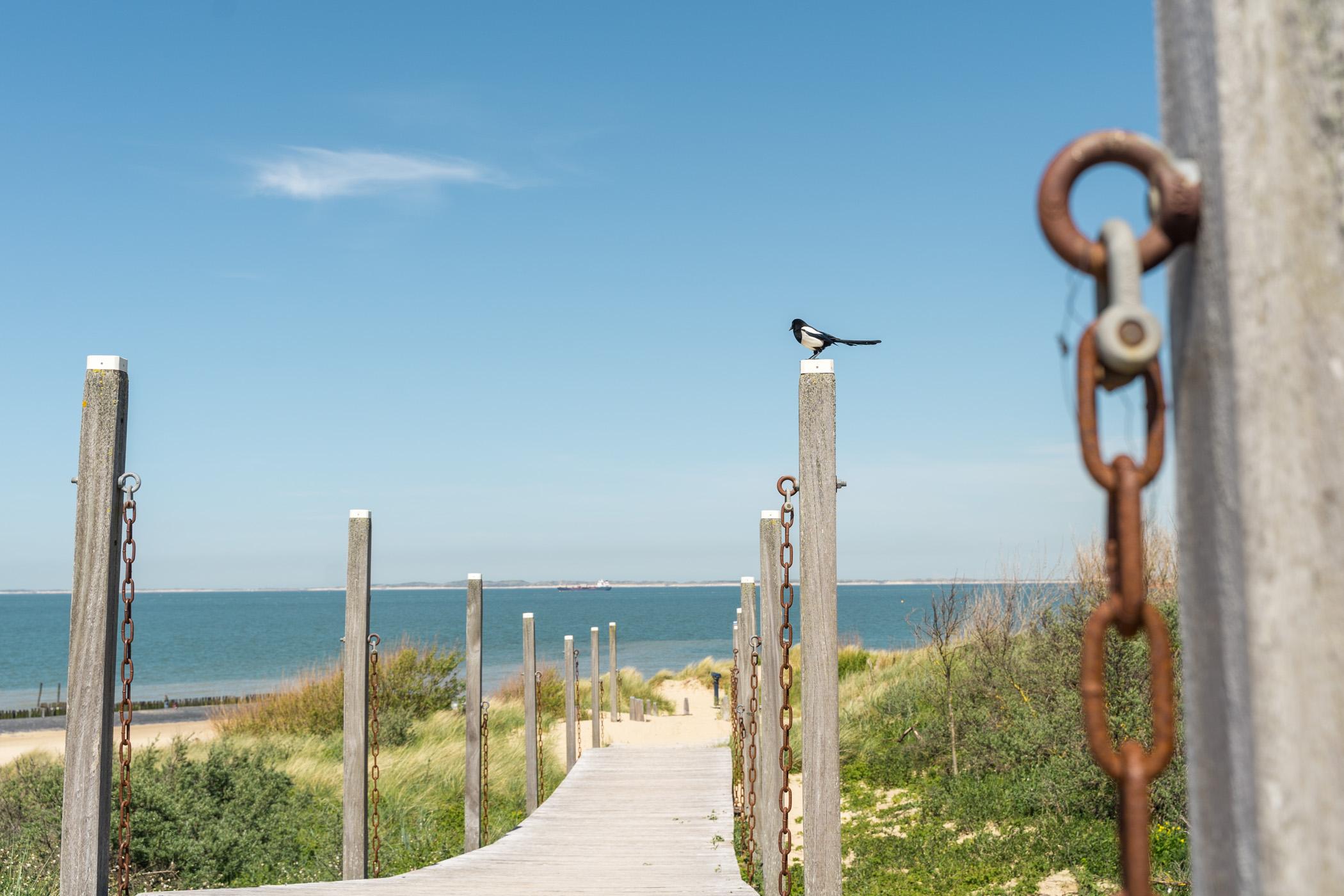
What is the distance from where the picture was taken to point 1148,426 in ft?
2.67

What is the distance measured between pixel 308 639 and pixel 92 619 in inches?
3443

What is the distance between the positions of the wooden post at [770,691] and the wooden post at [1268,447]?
199 inches

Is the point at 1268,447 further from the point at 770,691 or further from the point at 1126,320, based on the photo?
the point at 770,691

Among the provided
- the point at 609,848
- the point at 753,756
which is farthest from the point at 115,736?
the point at 753,756

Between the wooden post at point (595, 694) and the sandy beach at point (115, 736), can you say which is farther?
the sandy beach at point (115, 736)

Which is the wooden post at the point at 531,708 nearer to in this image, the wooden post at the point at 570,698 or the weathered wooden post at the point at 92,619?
the wooden post at the point at 570,698

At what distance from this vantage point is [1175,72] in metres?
0.81

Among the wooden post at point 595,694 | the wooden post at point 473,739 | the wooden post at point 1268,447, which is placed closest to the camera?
the wooden post at point 1268,447

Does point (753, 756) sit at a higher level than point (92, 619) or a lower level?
lower

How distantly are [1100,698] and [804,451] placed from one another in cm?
314

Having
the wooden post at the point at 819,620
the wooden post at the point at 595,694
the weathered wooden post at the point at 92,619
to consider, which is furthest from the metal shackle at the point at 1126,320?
the wooden post at the point at 595,694

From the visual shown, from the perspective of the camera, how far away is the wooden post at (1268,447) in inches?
26.9

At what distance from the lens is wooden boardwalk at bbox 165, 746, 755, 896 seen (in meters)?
6.60

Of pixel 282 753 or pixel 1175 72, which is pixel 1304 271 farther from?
pixel 282 753
